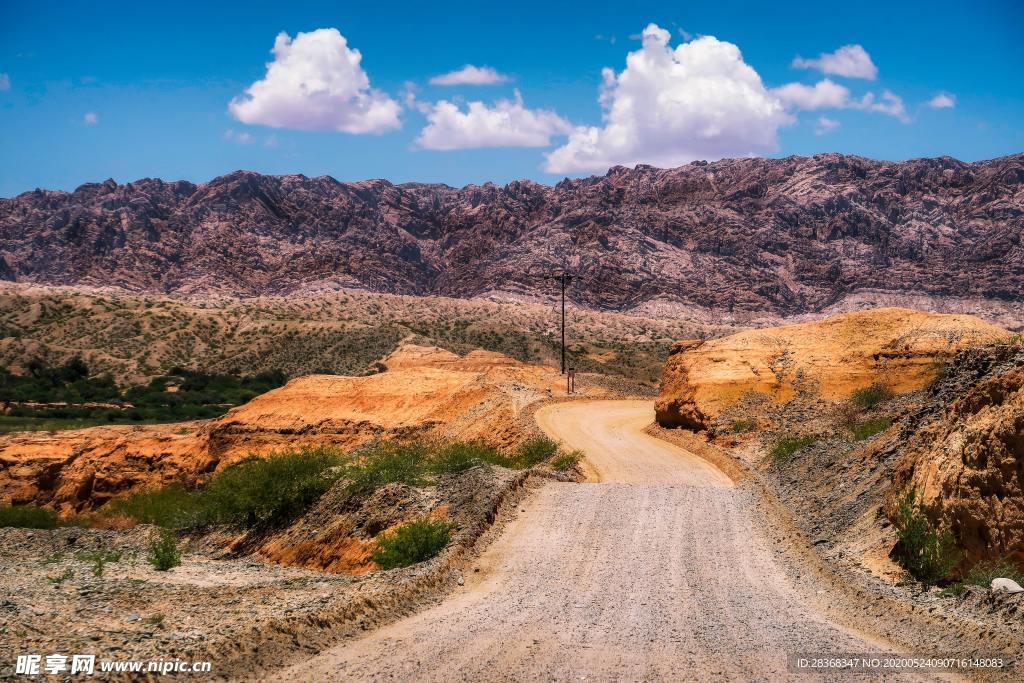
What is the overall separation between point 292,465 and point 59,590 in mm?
11500

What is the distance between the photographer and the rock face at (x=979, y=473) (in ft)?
40.5

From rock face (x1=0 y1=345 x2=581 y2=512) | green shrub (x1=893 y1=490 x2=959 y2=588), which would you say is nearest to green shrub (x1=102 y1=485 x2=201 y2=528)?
rock face (x1=0 y1=345 x2=581 y2=512)

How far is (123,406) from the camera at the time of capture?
75.0 metres

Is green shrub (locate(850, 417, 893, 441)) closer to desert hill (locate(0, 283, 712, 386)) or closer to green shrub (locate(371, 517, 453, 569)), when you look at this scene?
green shrub (locate(371, 517, 453, 569))

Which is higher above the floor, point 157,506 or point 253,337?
point 157,506

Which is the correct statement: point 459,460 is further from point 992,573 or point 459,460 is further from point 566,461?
point 992,573

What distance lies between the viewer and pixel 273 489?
24.4m

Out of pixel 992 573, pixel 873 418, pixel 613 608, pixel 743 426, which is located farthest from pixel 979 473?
pixel 743 426

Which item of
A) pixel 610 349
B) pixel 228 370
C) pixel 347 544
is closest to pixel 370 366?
pixel 228 370

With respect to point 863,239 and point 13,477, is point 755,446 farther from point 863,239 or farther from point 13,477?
point 863,239

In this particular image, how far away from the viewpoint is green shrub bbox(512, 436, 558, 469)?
24766 millimetres

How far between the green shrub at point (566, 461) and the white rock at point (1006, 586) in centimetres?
1272

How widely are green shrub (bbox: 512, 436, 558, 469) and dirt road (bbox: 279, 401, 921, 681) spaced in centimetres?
404

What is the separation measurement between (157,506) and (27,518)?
4.31 meters
